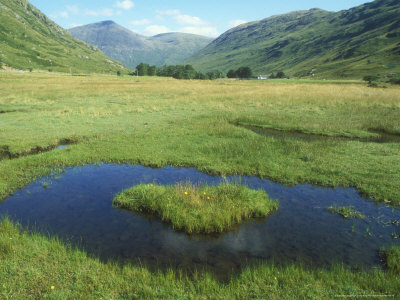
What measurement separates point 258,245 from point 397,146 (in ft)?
52.9

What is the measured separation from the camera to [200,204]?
31.5ft

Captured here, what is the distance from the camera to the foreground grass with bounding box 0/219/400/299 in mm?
5777

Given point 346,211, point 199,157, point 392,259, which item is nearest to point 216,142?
point 199,157

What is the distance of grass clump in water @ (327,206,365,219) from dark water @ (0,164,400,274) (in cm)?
27

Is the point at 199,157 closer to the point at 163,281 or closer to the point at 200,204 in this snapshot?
the point at 200,204

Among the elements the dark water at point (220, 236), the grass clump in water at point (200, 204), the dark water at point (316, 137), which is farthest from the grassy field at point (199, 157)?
the grass clump in water at point (200, 204)

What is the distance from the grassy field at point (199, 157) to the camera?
602 centimetres

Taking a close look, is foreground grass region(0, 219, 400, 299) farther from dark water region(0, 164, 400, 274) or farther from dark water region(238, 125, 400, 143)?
dark water region(238, 125, 400, 143)

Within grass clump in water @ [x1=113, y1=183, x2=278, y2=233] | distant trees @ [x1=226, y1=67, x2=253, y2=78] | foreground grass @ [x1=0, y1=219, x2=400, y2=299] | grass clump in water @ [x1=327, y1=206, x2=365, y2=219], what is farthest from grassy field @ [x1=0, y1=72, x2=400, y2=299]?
distant trees @ [x1=226, y1=67, x2=253, y2=78]

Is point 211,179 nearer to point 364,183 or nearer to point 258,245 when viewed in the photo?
point 258,245

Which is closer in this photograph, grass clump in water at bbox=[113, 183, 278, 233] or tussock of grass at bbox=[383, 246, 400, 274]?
tussock of grass at bbox=[383, 246, 400, 274]

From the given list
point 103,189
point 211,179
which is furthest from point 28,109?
point 211,179

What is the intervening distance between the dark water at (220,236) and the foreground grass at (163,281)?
25.5 inches

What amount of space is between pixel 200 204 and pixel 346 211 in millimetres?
5897
